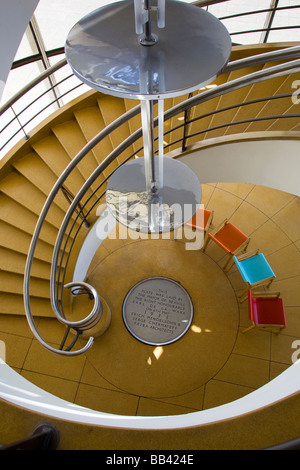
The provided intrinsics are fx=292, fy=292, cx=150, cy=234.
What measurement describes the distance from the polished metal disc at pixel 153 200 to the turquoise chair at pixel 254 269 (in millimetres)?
3829

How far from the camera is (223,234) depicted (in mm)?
5730

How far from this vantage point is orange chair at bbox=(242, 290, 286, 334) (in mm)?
4871

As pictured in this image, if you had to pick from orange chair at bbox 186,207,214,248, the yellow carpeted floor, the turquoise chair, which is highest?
orange chair at bbox 186,207,214,248

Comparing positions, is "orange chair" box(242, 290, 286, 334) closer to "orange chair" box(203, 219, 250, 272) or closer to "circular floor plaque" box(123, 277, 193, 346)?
"orange chair" box(203, 219, 250, 272)

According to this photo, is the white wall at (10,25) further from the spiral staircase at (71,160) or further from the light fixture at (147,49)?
the light fixture at (147,49)

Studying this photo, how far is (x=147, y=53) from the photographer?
3.42 feet

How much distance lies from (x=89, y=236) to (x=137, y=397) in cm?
280

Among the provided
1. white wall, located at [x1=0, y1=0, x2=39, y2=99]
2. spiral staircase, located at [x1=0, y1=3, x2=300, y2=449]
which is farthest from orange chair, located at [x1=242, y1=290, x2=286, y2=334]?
white wall, located at [x1=0, y1=0, x2=39, y2=99]

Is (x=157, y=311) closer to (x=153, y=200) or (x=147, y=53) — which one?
(x=153, y=200)

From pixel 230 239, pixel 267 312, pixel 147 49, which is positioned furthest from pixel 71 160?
pixel 267 312

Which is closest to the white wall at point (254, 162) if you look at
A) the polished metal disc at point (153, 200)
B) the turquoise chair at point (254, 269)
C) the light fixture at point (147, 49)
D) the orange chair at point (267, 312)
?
the turquoise chair at point (254, 269)

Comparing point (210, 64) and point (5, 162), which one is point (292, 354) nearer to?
point (210, 64)

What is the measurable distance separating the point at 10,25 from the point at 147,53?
11.1ft

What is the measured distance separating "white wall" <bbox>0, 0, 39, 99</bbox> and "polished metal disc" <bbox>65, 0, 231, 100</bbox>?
120 inches
